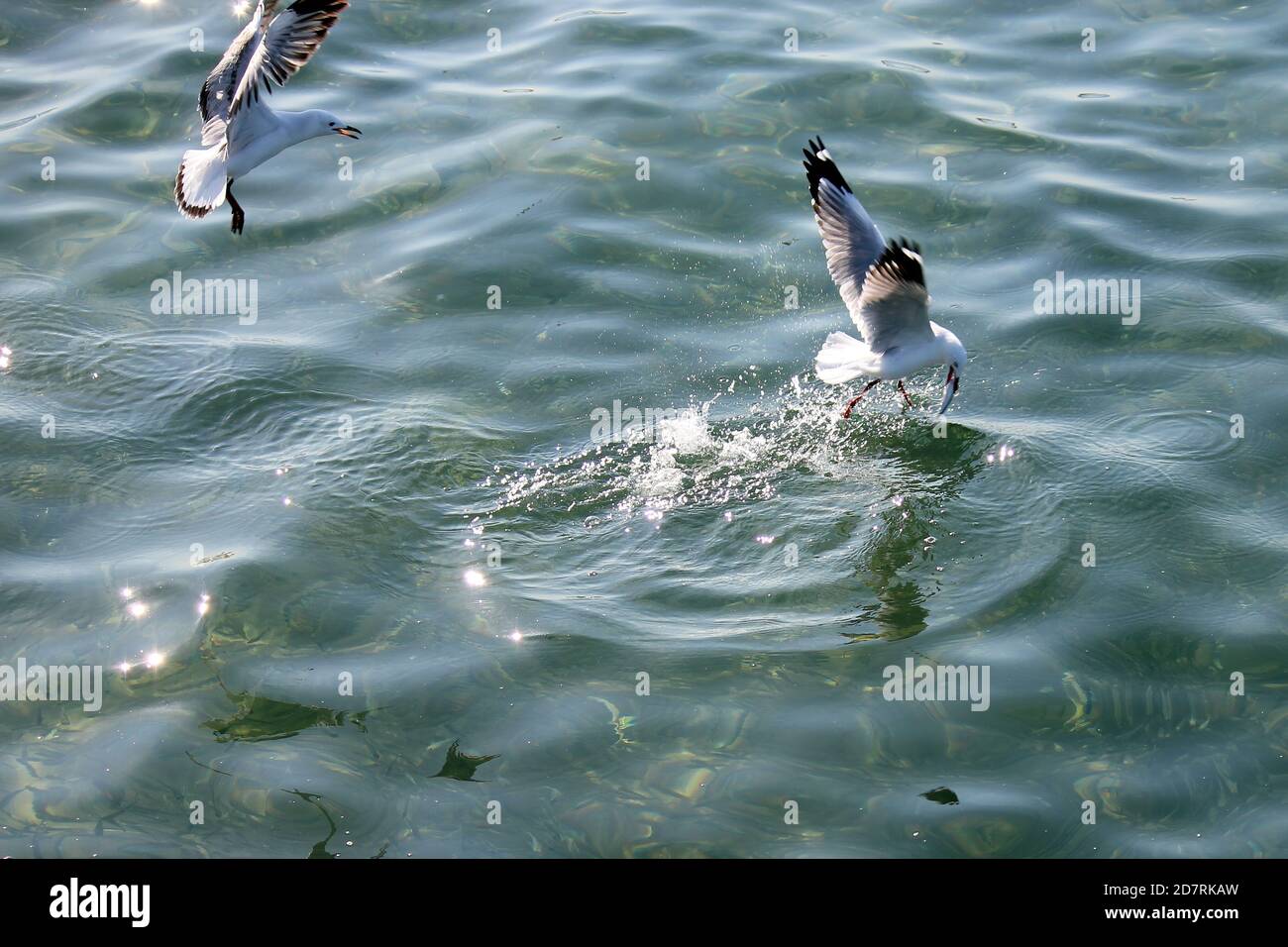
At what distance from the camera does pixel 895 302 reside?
10023 mm

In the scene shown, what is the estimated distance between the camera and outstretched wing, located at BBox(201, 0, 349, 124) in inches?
398

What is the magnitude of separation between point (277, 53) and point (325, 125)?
804 millimetres

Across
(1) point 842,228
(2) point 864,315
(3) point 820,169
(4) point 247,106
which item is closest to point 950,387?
(2) point 864,315

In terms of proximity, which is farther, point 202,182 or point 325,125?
point 325,125

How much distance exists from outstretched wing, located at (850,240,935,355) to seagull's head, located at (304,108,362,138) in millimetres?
4123

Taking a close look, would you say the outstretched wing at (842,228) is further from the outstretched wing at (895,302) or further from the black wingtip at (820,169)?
the outstretched wing at (895,302)

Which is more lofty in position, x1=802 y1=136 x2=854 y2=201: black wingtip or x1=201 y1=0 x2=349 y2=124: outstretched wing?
x1=201 y1=0 x2=349 y2=124: outstretched wing

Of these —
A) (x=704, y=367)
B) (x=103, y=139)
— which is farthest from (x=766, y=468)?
(x=103, y=139)

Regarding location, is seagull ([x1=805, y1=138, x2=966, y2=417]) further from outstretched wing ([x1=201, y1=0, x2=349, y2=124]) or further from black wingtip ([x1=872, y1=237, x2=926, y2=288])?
outstretched wing ([x1=201, y1=0, x2=349, y2=124])

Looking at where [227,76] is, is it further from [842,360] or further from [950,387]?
[950,387]

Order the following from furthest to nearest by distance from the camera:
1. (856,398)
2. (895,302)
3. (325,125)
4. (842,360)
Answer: (325,125), (856,398), (842,360), (895,302)

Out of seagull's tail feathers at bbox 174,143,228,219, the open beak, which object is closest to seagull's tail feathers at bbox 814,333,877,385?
the open beak

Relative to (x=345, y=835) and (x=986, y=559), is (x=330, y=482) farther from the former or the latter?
(x=986, y=559)

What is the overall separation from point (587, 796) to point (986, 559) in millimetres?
3229
